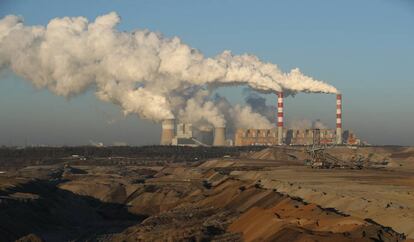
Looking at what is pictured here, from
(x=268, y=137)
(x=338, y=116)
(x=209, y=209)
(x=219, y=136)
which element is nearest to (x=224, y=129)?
(x=219, y=136)

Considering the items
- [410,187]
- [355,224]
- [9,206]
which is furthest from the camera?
[410,187]

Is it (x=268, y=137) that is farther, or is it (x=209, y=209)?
(x=268, y=137)

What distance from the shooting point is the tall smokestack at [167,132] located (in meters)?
154

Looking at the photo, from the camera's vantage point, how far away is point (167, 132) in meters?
161

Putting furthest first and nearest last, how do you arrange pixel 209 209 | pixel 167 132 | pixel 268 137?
1. pixel 268 137
2. pixel 167 132
3. pixel 209 209

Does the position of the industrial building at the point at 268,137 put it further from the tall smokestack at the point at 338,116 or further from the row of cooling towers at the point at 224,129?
the tall smokestack at the point at 338,116

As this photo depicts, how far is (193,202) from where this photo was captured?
64.9m

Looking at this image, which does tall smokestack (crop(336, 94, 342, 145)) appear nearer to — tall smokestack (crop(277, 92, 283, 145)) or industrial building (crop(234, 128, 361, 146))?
tall smokestack (crop(277, 92, 283, 145))

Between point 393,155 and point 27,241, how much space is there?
132 metres

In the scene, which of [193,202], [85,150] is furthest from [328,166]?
[85,150]

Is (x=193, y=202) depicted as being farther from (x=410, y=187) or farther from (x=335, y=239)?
(x=335, y=239)

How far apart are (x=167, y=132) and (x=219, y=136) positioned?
71.4 ft

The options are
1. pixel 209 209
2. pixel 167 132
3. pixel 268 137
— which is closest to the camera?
pixel 209 209

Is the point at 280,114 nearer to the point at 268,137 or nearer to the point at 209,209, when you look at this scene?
the point at 268,137
